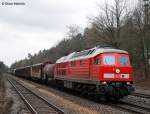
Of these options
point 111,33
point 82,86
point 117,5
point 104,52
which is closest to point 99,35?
point 111,33

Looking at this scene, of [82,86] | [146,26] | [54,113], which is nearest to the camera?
[54,113]

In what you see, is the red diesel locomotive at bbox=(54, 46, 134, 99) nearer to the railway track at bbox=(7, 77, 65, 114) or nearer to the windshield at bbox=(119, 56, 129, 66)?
the windshield at bbox=(119, 56, 129, 66)

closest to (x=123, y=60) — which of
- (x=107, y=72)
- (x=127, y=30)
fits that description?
(x=107, y=72)

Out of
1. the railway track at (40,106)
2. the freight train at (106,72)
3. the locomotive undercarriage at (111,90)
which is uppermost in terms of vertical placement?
the freight train at (106,72)

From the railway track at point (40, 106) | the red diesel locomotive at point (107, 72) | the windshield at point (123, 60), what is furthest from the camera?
the windshield at point (123, 60)

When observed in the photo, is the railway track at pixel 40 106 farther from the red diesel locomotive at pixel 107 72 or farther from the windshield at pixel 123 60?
the windshield at pixel 123 60

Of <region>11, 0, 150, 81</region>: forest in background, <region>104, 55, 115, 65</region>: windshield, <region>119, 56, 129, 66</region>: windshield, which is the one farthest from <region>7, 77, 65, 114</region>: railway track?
<region>11, 0, 150, 81</region>: forest in background

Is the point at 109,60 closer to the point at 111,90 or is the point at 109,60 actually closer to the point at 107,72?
the point at 107,72

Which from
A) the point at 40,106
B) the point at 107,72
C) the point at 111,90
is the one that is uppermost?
the point at 107,72

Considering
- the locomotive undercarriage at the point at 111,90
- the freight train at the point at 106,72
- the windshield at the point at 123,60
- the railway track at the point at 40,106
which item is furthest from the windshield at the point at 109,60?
the railway track at the point at 40,106

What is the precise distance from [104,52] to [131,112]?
5513 millimetres

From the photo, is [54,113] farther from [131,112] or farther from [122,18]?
[122,18]

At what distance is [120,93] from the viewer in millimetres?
19594

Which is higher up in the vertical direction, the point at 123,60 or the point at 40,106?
the point at 123,60
